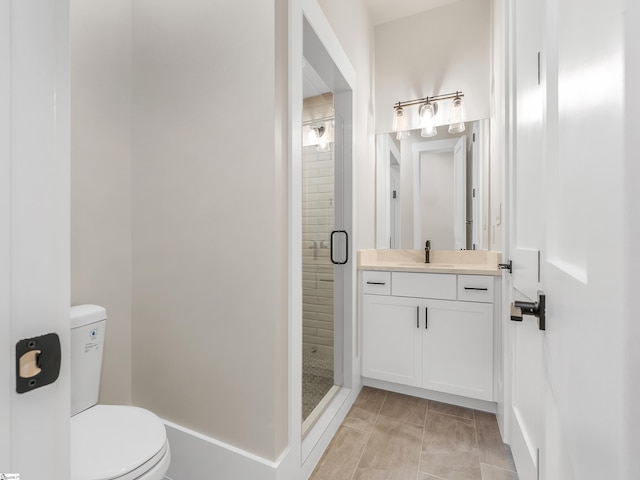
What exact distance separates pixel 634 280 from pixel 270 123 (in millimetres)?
1196

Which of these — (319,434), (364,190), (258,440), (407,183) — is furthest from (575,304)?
(407,183)

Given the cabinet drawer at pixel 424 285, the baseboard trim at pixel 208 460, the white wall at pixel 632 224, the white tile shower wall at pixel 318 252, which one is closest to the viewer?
the white wall at pixel 632 224

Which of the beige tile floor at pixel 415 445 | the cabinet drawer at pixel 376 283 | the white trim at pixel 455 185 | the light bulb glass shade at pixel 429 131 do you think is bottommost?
the beige tile floor at pixel 415 445

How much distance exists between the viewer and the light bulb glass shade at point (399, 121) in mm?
2615

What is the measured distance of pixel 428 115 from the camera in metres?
2.52

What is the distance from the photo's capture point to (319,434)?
1.62m

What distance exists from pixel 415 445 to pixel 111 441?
146 centimetres

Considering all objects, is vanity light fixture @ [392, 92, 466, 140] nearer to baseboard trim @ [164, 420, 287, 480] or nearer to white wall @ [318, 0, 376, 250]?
white wall @ [318, 0, 376, 250]

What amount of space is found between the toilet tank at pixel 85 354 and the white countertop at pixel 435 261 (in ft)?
5.28

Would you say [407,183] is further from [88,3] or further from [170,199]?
[88,3]

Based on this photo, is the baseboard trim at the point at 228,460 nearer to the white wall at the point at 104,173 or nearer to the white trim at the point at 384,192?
the white wall at the point at 104,173

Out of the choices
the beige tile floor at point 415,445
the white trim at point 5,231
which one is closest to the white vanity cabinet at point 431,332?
the beige tile floor at point 415,445

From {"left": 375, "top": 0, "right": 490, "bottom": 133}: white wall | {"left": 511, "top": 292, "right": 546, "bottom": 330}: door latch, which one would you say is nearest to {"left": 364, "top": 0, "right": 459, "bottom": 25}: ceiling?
{"left": 375, "top": 0, "right": 490, "bottom": 133}: white wall

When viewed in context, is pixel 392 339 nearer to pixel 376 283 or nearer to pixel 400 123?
pixel 376 283
